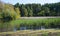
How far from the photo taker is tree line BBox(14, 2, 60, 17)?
123 feet

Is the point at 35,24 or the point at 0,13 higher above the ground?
the point at 0,13

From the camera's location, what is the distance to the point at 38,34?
10.8 m

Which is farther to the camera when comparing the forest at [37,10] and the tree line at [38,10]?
the tree line at [38,10]

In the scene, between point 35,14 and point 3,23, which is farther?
point 35,14

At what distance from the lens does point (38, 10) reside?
135 feet

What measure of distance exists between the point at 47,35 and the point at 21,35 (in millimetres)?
1506

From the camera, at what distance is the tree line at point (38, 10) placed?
37406 millimetres

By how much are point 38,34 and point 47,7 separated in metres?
31.4

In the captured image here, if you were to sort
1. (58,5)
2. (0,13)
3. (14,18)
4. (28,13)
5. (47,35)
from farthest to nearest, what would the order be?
1. (58,5)
2. (28,13)
3. (14,18)
4. (0,13)
5. (47,35)

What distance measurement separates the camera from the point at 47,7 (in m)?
41.8

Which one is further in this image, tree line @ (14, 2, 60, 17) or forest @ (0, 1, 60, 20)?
tree line @ (14, 2, 60, 17)

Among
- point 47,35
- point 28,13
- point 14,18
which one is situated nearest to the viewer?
point 47,35

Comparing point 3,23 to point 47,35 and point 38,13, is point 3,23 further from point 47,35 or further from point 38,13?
point 38,13

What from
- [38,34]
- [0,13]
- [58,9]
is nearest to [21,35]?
[38,34]
